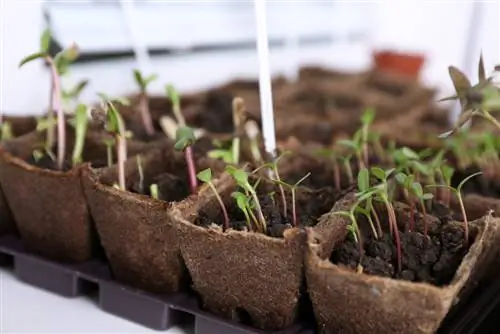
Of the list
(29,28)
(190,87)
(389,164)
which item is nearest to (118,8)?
(190,87)

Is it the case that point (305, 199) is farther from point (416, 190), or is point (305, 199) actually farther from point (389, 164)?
point (389, 164)

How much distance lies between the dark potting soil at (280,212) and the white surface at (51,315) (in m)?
0.20

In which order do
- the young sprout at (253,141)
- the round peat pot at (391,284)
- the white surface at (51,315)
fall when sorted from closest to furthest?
the round peat pot at (391,284) < the white surface at (51,315) < the young sprout at (253,141)

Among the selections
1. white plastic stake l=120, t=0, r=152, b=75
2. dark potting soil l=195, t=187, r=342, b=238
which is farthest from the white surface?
white plastic stake l=120, t=0, r=152, b=75

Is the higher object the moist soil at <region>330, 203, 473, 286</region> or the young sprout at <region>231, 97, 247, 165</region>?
the young sprout at <region>231, 97, 247, 165</region>

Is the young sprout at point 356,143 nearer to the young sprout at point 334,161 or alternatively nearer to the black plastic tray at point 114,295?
the young sprout at point 334,161

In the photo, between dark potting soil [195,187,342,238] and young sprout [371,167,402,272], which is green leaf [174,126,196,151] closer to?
dark potting soil [195,187,342,238]

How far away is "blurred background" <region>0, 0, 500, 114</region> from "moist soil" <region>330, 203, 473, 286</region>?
16.3 inches

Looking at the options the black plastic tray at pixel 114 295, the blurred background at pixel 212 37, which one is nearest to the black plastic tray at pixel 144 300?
the black plastic tray at pixel 114 295

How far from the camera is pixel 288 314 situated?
34.8 inches

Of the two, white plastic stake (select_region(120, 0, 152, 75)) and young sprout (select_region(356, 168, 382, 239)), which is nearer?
young sprout (select_region(356, 168, 382, 239))

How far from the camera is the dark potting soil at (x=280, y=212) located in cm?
91

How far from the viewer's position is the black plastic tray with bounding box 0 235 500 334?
890 millimetres

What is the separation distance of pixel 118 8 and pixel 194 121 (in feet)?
1.54
